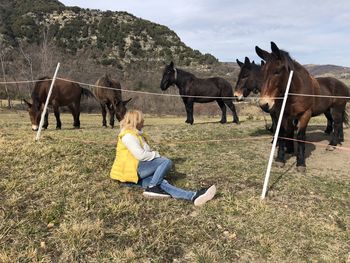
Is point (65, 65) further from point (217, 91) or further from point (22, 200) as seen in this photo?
point (22, 200)

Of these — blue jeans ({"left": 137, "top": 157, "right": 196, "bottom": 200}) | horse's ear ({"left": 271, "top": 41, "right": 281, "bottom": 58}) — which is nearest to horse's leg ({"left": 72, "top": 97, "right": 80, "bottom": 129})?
blue jeans ({"left": 137, "top": 157, "right": 196, "bottom": 200})

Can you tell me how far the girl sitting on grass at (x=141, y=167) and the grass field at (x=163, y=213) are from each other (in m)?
0.15

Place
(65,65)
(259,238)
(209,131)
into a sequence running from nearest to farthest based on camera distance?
(259,238)
(209,131)
(65,65)

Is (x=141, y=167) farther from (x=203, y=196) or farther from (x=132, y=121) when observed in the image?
(x=203, y=196)

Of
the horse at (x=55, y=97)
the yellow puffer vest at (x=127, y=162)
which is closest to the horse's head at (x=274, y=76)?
the yellow puffer vest at (x=127, y=162)

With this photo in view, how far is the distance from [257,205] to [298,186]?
130 centimetres

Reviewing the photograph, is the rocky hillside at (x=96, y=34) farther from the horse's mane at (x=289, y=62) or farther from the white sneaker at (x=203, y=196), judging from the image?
the white sneaker at (x=203, y=196)

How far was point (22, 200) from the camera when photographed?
5.39 metres

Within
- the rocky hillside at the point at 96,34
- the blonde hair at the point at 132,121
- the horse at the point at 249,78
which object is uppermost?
the rocky hillside at the point at 96,34

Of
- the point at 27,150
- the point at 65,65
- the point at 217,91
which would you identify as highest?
the point at 65,65

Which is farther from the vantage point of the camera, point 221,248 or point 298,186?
point 298,186

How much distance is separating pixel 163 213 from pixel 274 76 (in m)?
3.53

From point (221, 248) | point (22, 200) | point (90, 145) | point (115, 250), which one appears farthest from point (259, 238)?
point (90, 145)

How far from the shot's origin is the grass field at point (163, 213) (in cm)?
443
